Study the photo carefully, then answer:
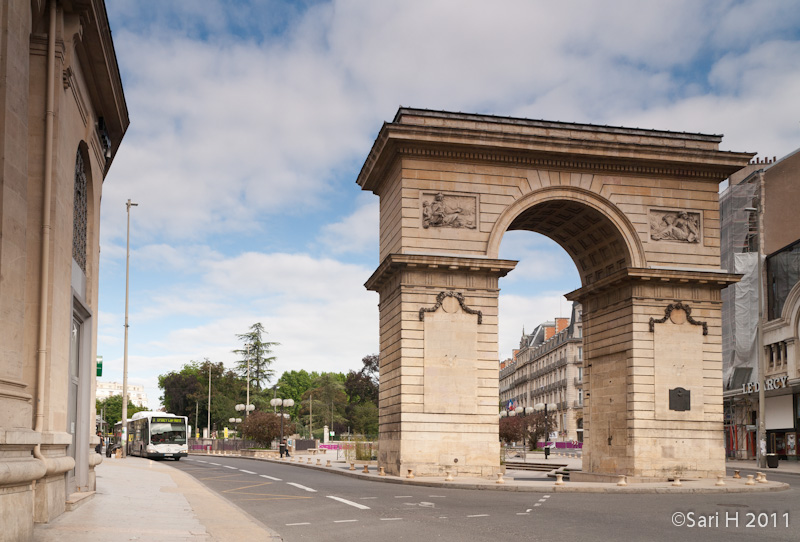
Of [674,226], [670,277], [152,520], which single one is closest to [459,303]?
[670,277]

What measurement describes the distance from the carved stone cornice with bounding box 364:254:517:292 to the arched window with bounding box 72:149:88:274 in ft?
40.0

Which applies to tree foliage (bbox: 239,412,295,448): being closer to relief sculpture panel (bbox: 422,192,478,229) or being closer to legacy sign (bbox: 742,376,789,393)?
legacy sign (bbox: 742,376,789,393)

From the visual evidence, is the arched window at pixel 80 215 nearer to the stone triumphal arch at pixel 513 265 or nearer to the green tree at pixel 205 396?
the stone triumphal arch at pixel 513 265

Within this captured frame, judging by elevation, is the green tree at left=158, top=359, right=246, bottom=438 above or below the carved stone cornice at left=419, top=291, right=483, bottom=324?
below

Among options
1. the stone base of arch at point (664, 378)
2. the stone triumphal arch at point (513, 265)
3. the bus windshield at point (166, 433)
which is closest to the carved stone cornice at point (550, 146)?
the stone triumphal arch at point (513, 265)

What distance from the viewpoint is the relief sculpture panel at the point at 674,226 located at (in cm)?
3036

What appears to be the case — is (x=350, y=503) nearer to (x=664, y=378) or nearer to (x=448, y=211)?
(x=448, y=211)

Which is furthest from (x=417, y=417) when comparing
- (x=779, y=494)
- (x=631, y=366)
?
(x=779, y=494)

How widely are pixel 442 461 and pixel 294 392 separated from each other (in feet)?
427

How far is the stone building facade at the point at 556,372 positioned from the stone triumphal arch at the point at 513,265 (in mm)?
54330

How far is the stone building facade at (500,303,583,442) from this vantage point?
9912 cm

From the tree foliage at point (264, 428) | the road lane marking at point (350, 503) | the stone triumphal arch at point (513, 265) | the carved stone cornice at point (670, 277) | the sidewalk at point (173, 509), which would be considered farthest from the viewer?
the tree foliage at point (264, 428)

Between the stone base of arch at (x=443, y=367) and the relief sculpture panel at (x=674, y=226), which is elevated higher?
the relief sculpture panel at (x=674, y=226)

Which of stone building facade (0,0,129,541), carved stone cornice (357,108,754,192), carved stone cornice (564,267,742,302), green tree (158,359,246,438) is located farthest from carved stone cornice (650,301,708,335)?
green tree (158,359,246,438)
